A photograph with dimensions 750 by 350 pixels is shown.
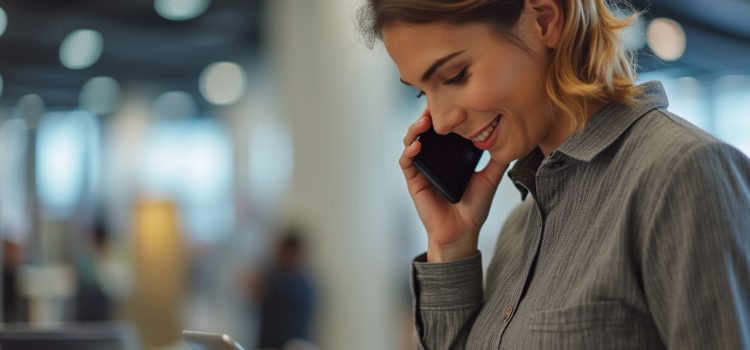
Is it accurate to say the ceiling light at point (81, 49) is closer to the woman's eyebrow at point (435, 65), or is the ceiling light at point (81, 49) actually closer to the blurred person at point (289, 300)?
the blurred person at point (289, 300)

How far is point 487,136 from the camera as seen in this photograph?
4.95 feet

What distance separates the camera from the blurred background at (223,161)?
6750 millimetres

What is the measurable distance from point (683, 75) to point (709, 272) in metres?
10.1

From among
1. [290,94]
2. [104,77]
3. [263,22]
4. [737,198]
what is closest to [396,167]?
[290,94]

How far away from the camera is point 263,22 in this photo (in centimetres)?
1339

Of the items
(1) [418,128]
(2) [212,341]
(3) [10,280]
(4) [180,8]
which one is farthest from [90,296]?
(2) [212,341]

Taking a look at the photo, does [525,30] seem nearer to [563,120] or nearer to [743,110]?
[563,120]

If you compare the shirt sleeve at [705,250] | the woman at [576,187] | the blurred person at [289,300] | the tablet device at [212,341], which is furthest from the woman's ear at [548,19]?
the blurred person at [289,300]

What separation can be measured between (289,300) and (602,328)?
570cm

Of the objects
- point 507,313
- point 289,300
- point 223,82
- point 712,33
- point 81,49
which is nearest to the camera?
point 507,313

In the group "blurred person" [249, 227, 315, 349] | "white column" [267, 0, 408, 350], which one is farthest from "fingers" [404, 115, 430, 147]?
"blurred person" [249, 227, 315, 349]

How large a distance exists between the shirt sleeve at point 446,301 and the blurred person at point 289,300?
4.98m

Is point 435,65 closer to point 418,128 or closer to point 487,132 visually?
point 487,132

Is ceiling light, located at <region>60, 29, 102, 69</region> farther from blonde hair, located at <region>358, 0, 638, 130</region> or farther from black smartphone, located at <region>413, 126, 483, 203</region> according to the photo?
blonde hair, located at <region>358, 0, 638, 130</region>
